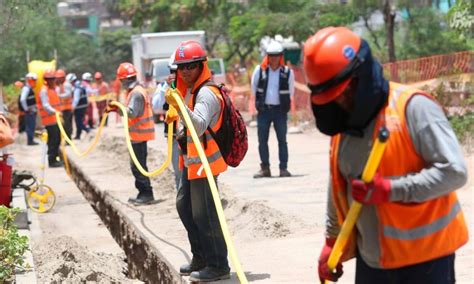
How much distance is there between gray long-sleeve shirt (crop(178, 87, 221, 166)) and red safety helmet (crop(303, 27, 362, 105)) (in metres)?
3.03

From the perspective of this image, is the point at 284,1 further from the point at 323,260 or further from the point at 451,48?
the point at 323,260

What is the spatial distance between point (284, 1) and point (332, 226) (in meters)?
34.0

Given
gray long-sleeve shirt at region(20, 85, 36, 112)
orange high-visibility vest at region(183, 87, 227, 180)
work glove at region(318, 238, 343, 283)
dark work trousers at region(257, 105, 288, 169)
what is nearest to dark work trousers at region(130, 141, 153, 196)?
dark work trousers at region(257, 105, 288, 169)

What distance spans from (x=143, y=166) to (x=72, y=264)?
3.98 metres

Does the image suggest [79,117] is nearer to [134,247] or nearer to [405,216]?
[134,247]

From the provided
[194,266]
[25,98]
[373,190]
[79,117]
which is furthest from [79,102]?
[373,190]

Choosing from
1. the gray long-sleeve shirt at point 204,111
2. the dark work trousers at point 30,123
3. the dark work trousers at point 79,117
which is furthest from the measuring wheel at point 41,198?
the dark work trousers at point 30,123

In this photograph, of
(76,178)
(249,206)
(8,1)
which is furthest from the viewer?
(76,178)

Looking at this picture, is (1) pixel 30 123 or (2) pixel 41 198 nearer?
(2) pixel 41 198

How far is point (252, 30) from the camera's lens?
37.5 metres

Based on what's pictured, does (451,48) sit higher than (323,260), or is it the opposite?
(323,260)

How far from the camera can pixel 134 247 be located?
37.4ft

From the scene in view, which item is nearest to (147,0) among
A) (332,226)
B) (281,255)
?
(281,255)

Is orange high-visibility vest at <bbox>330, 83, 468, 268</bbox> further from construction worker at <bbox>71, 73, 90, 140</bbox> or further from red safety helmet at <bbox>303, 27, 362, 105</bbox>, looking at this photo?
construction worker at <bbox>71, 73, 90, 140</bbox>
